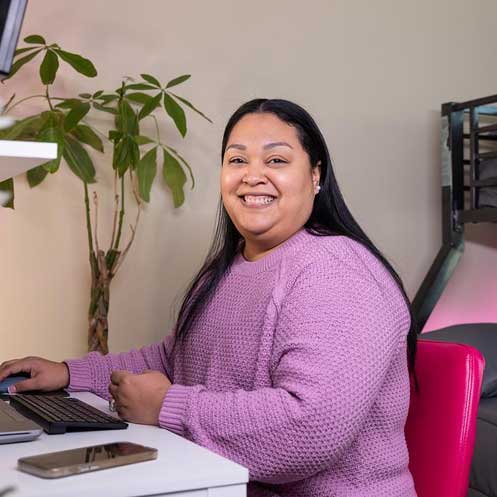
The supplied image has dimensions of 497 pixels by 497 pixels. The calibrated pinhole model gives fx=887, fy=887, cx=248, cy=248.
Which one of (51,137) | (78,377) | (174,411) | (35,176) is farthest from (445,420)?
(35,176)

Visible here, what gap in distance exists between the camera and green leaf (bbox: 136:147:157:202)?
8.50ft

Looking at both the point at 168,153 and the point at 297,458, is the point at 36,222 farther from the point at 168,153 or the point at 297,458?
the point at 297,458

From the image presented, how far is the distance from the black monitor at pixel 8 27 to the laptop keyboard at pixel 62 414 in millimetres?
454

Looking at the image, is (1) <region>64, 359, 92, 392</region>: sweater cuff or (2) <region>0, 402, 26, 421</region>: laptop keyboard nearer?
(2) <region>0, 402, 26, 421</region>: laptop keyboard

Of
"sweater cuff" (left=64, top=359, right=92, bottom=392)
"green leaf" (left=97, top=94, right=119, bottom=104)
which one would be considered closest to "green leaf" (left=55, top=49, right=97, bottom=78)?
"green leaf" (left=97, top=94, right=119, bottom=104)

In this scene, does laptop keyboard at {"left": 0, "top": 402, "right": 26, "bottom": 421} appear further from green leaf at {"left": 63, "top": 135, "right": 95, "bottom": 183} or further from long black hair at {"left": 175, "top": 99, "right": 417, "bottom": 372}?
green leaf at {"left": 63, "top": 135, "right": 95, "bottom": 183}

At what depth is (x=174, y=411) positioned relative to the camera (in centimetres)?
118

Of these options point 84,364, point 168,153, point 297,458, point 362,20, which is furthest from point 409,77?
point 297,458

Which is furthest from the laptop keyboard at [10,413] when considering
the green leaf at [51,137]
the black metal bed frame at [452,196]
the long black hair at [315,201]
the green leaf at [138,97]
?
the black metal bed frame at [452,196]

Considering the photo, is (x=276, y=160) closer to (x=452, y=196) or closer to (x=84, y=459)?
(x=84, y=459)

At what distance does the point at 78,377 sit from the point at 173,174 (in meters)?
1.11

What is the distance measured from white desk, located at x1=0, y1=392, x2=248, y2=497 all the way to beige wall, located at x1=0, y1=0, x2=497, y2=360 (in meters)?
1.64

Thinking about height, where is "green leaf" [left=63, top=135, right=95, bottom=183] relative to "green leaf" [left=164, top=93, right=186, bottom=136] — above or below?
below

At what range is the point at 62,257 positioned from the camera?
105 inches
